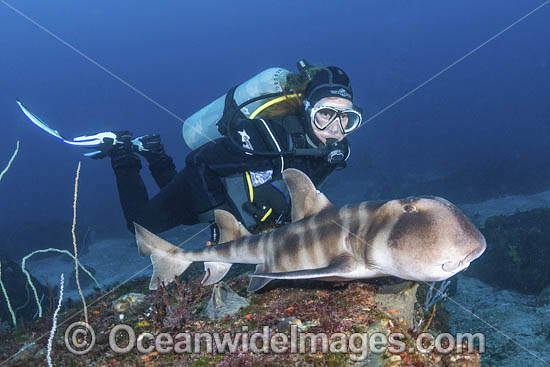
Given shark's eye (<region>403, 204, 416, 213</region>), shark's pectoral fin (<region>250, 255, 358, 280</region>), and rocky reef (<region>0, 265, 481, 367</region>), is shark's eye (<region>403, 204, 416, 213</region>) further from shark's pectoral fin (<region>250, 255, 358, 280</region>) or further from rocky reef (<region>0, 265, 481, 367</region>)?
rocky reef (<region>0, 265, 481, 367</region>)

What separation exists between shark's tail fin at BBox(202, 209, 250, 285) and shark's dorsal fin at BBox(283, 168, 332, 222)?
953 mm

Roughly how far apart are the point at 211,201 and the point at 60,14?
19426 centimetres

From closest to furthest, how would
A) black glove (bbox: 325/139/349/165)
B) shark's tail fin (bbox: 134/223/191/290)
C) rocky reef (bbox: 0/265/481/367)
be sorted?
rocky reef (bbox: 0/265/481/367) → shark's tail fin (bbox: 134/223/191/290) → black glove (bbox: 325/139/349/165)

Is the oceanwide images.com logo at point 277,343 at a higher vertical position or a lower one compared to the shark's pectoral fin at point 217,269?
lower

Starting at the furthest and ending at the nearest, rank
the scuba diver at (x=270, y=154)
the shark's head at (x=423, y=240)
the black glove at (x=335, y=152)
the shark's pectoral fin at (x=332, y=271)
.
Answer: the scuba diver at (x=270, y=154) → the black glove at (x=335, y=152) → the shark's pectoral fin at (x=332, y=271) → the shark's head at (x=423, y=240)

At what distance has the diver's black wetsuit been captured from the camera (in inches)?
204

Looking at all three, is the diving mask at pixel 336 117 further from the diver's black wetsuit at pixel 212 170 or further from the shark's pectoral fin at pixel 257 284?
the shark's pectoral fin at pixel 257 284

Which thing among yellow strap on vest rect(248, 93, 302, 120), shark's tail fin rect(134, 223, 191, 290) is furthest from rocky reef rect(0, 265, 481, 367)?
yellow strap on vest rect(248, 93, 302, 120)

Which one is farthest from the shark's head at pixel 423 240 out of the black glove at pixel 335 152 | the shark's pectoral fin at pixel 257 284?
the black glove at pixel 335 152

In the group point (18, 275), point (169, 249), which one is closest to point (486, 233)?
point (169, 249)

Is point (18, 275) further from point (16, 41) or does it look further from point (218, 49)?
point (16, 41)

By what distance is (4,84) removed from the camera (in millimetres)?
129875

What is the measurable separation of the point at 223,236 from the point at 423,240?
2711 mm

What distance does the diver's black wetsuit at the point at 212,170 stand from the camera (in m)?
5.19
